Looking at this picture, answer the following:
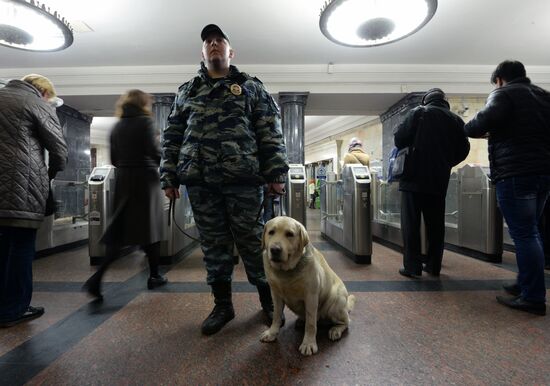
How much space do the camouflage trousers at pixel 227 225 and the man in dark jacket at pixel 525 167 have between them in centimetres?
179

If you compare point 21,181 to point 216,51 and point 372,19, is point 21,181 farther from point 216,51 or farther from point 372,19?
point 372,19

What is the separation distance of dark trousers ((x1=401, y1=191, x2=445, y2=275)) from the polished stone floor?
31 cm

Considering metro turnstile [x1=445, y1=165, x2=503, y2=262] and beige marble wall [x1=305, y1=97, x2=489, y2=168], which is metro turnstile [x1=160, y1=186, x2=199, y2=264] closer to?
metro turnstile [x1=445, y1=165, x2=503, y2=262]

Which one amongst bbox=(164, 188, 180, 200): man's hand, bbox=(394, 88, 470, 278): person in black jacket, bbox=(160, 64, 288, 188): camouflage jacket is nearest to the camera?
bbox=(160, 64, 288, 188): camouflage jacket

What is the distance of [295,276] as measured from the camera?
151 centimetres

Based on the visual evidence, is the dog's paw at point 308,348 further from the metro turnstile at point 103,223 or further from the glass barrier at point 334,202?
the glass barrier at point 334,202

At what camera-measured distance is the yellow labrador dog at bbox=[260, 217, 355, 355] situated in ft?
4.92

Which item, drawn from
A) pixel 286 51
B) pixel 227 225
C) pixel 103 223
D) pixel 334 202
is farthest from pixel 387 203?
pixel 103 223

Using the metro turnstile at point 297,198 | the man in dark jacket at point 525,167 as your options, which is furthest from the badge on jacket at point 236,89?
the metro turnstile at point 297,198

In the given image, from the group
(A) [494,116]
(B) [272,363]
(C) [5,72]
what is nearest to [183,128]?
(B) [272,363]

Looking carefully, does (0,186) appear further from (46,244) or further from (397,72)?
(397,72)

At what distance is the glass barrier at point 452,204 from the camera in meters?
4.37

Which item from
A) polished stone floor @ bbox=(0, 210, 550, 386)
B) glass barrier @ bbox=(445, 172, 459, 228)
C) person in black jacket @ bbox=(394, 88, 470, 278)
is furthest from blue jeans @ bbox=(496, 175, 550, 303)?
glass barrier @ bbox=(445, 172, 459, 228)

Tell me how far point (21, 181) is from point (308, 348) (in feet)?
6.62
